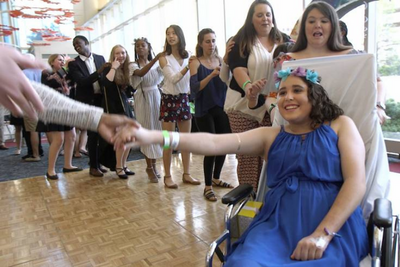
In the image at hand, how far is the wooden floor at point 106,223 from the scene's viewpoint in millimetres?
2176

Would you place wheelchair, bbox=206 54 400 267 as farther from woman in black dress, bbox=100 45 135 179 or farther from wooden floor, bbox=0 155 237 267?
woman in black dress, bbox=100 45 135 179

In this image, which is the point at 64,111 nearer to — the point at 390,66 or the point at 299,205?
the point at 299,205

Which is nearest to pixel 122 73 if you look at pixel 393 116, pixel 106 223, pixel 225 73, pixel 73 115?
pixel 225 73

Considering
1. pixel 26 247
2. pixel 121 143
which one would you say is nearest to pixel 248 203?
pixel 121 143

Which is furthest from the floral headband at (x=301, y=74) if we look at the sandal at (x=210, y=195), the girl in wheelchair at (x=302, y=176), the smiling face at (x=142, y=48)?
the smiling face at (x=142, y=48)

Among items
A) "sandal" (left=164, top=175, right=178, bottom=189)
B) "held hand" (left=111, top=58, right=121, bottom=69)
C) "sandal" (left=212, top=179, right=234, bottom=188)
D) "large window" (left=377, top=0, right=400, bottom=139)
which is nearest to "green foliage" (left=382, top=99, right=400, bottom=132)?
"large window" (left=377, top=0, right=400, bottom=139)

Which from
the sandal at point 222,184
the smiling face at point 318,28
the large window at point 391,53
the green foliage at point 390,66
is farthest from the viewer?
the green foliage at point 390,66

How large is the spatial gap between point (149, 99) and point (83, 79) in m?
0.80

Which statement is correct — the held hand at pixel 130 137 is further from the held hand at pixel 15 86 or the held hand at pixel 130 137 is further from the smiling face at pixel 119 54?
the smiling face at pixel 119 54

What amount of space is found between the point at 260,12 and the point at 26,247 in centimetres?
226

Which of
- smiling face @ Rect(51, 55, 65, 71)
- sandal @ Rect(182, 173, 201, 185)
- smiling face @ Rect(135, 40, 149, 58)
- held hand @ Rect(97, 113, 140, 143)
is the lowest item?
sandal @ Rect(182, 173, 201, 185)

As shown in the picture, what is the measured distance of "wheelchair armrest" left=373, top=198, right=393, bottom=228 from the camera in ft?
3.70

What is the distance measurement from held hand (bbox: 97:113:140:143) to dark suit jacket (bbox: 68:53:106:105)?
2.62 meters

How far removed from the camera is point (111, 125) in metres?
1.32
